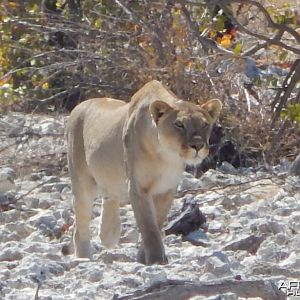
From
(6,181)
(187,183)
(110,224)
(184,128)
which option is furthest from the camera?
(6,181)

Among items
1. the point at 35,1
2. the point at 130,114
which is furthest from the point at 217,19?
the point at 35,1

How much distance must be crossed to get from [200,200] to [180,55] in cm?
229

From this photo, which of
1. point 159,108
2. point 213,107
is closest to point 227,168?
point 213,107

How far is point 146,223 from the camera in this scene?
848 cm

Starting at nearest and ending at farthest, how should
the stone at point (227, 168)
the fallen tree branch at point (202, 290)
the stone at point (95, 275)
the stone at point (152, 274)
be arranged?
the fallen tree branch at point (202, 290) < the stone at point (152, 274) < the stone at point (95, 275) < the stone at point (227, 168)

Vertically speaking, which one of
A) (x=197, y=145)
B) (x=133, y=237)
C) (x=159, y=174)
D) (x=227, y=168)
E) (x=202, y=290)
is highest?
(x=202, y=290)

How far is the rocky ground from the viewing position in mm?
7121

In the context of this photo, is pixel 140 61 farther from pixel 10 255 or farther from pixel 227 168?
pixel 10 255

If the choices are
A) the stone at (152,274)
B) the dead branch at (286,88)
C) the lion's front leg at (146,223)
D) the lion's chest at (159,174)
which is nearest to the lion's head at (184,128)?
the lion's chest at (159,174)

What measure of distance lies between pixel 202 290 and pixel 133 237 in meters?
4.01

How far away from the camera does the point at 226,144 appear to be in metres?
12.5

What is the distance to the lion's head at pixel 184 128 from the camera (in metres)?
8.19

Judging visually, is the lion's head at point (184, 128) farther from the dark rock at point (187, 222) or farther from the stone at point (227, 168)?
the stone at point (227, 168)

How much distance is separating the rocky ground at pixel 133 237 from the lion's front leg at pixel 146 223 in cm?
16
